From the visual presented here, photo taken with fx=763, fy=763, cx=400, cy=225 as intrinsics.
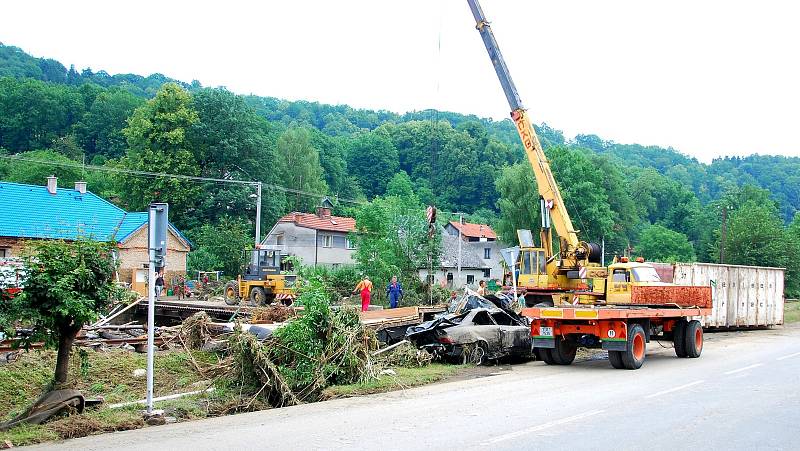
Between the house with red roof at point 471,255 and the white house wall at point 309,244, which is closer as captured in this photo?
the white house wall at point 309,244

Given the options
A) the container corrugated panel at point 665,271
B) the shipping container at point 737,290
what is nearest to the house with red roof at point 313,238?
the shipping container at point 737,290

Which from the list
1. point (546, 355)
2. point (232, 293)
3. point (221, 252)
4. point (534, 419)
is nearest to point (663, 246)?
point (221, 252)

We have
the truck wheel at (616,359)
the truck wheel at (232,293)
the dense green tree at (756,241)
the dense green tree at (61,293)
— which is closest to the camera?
the dense green tree at (61,293)

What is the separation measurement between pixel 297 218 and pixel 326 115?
9255 centimetres

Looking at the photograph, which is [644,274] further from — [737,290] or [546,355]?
[737,290]

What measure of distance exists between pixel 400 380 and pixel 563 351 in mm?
5268

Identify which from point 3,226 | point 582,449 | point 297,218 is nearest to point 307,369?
point 582,449

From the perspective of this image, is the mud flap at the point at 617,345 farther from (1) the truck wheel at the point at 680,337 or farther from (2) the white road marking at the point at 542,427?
(2) the white road marking at the point at 542,427

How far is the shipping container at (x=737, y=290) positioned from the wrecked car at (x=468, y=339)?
1200 centimetres

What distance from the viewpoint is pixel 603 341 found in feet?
56.0

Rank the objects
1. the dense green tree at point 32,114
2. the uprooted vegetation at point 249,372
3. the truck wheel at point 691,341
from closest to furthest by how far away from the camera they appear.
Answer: the uprooted vegetation at point 249,372
the truck wheel at point 691,341
the dense green tree at point 32,114

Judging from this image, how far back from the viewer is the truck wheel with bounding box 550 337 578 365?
715 inches

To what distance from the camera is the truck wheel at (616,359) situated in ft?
56.8

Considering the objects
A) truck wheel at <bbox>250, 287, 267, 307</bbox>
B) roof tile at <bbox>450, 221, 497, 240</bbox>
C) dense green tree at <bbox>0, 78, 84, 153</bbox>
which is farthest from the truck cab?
dense green tree at <bbox>0, 78, 84, 153</bbox>
